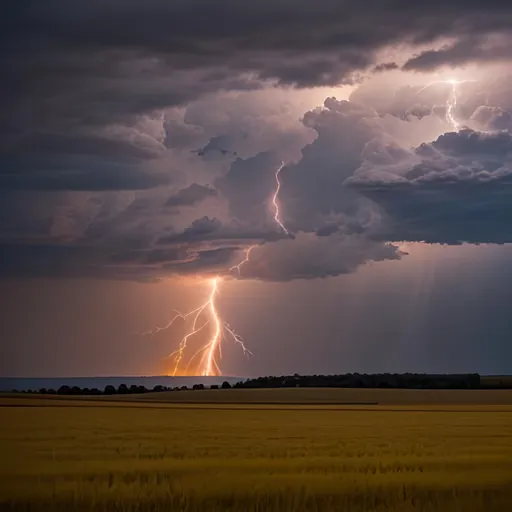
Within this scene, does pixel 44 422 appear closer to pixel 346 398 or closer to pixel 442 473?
pixel 442 473

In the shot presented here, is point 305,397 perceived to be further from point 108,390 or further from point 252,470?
point 252,470

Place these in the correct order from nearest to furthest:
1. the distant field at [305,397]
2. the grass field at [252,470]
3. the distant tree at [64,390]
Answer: the grass field at [252,470] → the distant field at [305,397] → the distant tree at [64,390]

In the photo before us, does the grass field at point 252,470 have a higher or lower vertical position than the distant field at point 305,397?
lower

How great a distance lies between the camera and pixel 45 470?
21.9 m

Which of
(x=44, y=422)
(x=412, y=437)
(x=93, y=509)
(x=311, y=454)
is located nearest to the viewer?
(x=93, y=509)

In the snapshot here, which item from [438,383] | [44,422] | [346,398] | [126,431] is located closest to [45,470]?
[126,431]

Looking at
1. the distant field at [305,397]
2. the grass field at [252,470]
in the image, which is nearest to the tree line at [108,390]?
the distant field at [305,397]

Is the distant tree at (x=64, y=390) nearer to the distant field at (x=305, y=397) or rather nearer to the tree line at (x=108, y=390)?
the tree line at (x=108, y=390)

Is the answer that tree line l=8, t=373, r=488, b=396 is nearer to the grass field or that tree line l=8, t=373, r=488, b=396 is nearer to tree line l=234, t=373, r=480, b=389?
tree line l=234, t=373, r=480, b=389

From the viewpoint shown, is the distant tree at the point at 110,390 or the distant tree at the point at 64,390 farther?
the distant tree at the point at 110,390

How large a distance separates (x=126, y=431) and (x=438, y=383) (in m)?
105

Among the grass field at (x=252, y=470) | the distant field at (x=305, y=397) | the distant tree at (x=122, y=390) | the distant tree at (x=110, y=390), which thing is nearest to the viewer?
the grass field at (x=252, y=470)

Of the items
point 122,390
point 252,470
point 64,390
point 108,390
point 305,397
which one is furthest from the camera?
point 122,390

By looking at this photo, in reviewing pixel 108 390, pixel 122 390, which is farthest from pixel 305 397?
pixel 122 390
